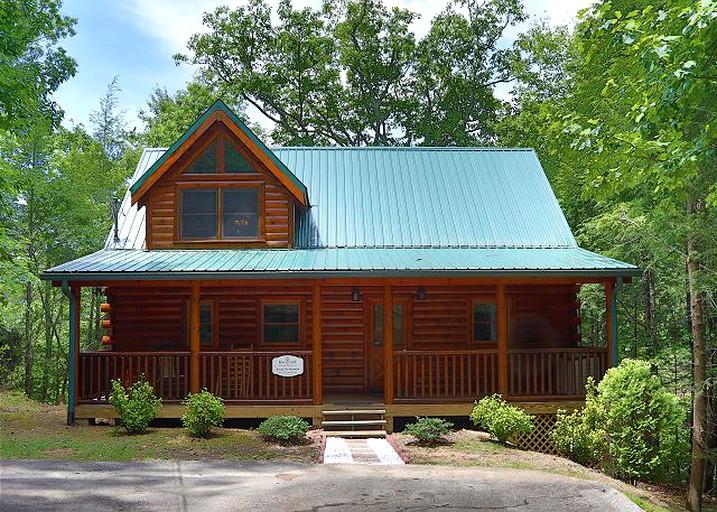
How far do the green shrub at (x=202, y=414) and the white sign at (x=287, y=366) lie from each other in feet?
4.76

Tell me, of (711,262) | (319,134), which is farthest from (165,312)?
(319,134)

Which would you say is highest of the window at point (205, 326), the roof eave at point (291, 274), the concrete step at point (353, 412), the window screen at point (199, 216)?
the window screen at point (199, 216)

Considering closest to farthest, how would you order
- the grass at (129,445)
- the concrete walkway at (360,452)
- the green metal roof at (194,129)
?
the concrete walkway at (360,452) < the grass at (129,445) < the green metal roof at (194,129)

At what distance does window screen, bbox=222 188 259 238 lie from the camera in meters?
17.2

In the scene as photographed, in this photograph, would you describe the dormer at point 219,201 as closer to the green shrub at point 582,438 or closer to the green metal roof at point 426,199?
the green metal roof at point 426,199

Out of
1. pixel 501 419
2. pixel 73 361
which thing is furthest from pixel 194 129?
pixel 501 419

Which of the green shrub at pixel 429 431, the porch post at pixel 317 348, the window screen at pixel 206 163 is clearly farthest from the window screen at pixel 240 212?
the green shrub at pixel 429 431

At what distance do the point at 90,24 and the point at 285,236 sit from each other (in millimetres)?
16684

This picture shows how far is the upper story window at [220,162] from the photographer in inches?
677

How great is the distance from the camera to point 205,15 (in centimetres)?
3716

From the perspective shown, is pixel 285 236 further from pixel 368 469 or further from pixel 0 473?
pixel 0 473

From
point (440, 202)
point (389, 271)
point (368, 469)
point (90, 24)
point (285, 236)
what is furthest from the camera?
point (90, 24)

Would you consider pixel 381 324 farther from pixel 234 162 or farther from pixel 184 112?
pixel 184 112

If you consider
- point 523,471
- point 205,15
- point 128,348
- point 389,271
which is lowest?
point 523,471
